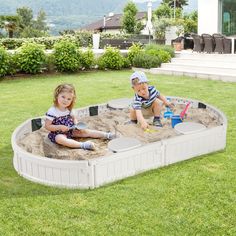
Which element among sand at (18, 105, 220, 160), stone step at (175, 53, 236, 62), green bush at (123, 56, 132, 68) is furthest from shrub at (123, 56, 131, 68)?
sand at (18, 105, 220, 160)

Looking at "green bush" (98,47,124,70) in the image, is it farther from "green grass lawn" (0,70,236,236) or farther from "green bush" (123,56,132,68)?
"green grass lawn" (0,70,236,236)

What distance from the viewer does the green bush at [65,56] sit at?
14884 mm

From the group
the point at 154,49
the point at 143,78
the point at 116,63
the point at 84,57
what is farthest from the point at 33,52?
the point at 143,78

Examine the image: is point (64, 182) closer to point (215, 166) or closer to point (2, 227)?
point (2, 227)

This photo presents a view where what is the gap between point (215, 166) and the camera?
5.02 metres

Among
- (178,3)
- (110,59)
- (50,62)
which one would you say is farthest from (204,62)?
(178,3)

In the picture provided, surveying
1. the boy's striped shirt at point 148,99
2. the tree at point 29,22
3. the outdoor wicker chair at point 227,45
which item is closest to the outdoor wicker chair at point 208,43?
the outdoor wicker chair at point 227,45

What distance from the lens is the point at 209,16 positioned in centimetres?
2209

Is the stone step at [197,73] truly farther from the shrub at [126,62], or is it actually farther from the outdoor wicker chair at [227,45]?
the outdoor wicker chair at [227,45]

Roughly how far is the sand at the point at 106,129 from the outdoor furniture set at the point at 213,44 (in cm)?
1105

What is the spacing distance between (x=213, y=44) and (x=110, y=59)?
17.5ft

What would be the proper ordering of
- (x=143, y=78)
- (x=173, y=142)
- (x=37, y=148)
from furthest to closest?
(x=143, y=78)
(x=37, y=148)
(x=173, y=142)

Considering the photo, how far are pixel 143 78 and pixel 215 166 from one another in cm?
180

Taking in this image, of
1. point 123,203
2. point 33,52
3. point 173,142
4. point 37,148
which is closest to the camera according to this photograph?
point 123,203
